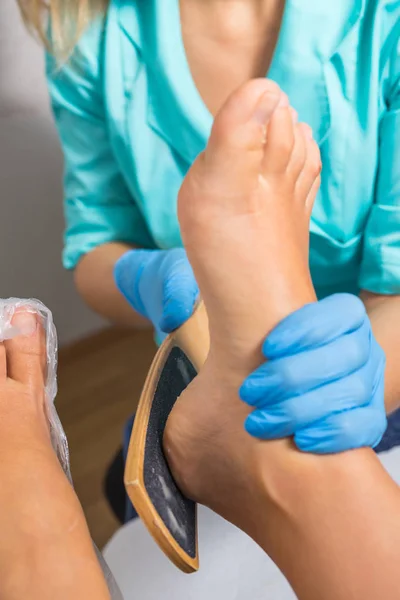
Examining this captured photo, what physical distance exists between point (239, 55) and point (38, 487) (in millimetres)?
501

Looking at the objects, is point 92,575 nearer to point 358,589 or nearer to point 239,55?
point 358,589

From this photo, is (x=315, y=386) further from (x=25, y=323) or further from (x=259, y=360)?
(x=25, y=323)

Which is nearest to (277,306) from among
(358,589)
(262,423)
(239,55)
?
(262,423)

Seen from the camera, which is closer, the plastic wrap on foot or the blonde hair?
the plastic wrap on foot

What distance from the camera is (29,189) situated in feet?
2.77

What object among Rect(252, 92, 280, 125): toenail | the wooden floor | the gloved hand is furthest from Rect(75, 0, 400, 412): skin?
the wooden floor

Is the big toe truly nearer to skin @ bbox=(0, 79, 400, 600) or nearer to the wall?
skin @ bbox=(0, 79, 400, 600)

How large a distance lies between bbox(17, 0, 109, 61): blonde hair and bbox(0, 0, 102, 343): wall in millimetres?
132

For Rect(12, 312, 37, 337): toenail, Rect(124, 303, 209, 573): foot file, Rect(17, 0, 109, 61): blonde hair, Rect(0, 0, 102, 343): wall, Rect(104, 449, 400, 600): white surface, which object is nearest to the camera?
Rect(124, 303, 209, 573): foot file

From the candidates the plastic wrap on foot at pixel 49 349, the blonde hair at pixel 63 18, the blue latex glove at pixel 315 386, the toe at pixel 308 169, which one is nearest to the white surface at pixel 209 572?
the plastic wrap on foot at pixel 49 349

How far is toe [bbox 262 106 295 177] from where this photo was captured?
393 millimetres

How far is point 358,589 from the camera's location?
0.38 metres

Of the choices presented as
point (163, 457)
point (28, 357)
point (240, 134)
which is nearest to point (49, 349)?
point (28, 357)

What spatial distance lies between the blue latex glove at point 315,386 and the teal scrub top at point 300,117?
241mm
